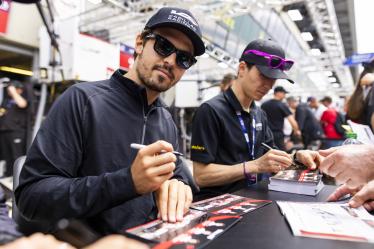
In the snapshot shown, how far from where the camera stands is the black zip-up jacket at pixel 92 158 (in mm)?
929

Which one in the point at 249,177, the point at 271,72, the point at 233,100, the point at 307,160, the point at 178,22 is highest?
the point at 178,22

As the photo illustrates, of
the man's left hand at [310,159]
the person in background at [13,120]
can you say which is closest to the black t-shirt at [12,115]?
the person in background at [13,120]

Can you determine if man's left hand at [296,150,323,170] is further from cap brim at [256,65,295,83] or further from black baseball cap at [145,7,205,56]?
black baseball cap at [145,7,205,56]

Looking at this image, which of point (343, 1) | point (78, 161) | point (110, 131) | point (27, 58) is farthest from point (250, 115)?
point (343, 1)

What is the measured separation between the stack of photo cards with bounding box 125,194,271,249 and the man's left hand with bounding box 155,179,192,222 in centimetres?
2

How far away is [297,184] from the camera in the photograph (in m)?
1.37

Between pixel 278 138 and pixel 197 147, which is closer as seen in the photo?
pixel 197 147

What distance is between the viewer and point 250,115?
1952mm

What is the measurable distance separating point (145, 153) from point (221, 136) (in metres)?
1.07

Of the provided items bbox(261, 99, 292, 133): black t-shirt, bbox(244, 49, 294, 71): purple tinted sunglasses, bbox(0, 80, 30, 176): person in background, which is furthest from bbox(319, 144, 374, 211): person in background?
bbox(0, 80, 30, 176): person in background

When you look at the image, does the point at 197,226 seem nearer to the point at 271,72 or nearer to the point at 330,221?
the point at 330,221

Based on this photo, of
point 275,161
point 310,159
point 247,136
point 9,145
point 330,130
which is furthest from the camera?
point 330,130

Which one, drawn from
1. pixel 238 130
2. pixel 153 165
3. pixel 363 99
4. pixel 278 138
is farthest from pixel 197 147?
pixel 278 138

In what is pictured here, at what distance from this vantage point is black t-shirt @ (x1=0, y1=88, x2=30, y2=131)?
4254mm
